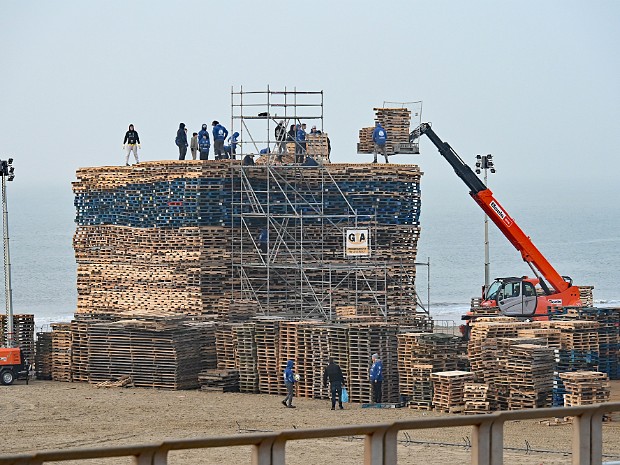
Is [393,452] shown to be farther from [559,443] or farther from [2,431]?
[2,431]

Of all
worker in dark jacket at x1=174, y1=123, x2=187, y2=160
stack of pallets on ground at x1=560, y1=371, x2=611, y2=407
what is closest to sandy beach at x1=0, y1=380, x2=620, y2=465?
stack of pallets on ground at x1=560, y1=371, x2=611, y2=407

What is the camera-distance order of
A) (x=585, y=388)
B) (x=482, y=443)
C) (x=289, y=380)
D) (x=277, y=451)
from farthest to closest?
(x=289, y=380) < (x=585, y=388) < (x=482, y=443) < (x=277, y=451)

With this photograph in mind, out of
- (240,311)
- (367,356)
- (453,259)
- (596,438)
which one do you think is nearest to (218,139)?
(240,311)

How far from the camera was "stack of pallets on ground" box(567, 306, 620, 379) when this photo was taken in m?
33.9

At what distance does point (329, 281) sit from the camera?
38.5 metres

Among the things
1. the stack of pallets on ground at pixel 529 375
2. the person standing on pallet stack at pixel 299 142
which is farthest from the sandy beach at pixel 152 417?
the person standing on pallet stack at pixel 299 142

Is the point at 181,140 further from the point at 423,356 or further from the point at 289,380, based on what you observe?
the point at 423,356

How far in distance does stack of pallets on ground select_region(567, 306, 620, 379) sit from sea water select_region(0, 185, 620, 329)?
3646 centimetres

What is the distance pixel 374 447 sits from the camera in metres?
8.07

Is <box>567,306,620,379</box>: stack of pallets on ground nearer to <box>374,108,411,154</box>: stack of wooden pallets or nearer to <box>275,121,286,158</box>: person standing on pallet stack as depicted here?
<box>374,108,411,154</box>: stack of wooden pallets

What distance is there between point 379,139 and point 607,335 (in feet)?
33.4

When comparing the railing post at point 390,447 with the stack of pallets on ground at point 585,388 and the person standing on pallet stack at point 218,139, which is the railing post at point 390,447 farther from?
the person standing on pallet stack at point 218,139

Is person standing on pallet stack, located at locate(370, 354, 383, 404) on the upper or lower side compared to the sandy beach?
upper

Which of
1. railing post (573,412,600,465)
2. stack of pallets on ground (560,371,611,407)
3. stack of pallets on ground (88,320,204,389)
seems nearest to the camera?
railing post (573,412,600,465)
